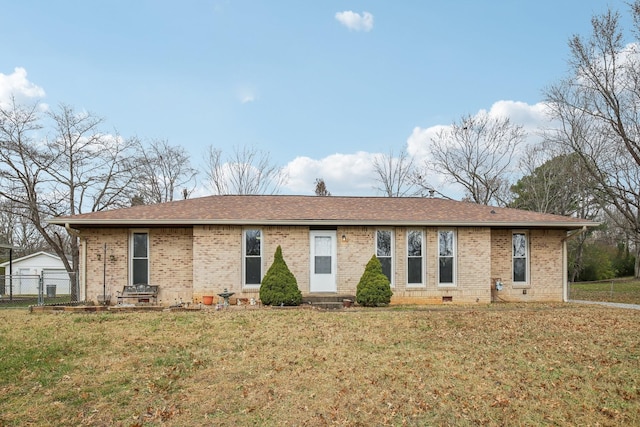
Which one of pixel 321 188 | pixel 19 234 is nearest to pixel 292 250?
pixel 321 188

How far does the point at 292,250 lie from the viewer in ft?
48.6

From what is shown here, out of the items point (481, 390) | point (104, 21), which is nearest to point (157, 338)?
point (481, 390)

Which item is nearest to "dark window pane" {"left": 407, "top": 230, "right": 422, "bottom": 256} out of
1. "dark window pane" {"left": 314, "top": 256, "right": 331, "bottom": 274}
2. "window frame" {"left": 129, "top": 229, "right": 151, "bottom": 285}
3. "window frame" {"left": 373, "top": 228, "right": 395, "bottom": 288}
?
"window frame" {"left": 373, "top": 228, "right": 395, "bottom": 288}

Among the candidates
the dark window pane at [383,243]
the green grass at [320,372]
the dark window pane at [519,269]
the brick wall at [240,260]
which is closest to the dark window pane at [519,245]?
the dark window pane at [519,269]

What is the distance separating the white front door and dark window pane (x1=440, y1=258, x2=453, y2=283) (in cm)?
359

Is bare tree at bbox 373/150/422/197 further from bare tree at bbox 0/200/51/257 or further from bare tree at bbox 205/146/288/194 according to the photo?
bare tree at bbox 0/200/51/257

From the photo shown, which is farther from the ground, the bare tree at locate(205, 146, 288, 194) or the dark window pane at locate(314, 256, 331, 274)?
the bare tree at locate(205, 146, 288, 194)

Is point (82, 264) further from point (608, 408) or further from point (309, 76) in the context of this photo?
point (608, 408)

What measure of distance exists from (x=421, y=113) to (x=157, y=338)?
18.8 metres

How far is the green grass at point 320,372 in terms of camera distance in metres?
5.25

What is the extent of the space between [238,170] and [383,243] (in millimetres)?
21150

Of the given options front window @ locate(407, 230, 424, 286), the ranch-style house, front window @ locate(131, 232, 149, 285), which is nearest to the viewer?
the ranch-style house

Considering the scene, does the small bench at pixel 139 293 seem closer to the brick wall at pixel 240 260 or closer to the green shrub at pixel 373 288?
the brick wall at pixel 240 260

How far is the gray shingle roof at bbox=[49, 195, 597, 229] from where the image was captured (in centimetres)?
1431
